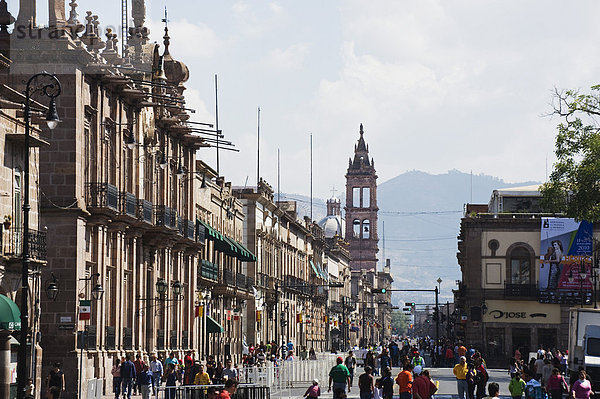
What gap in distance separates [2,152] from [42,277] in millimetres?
9716

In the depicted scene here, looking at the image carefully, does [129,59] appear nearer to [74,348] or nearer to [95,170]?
[95,170]

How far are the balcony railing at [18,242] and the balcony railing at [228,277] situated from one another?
128 ft

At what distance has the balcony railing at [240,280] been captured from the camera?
82.3m

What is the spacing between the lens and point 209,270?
7225 centimetres

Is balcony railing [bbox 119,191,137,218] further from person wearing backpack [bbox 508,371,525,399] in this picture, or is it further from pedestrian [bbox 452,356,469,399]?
person wearing backpack [bbox 508,371,525,399]

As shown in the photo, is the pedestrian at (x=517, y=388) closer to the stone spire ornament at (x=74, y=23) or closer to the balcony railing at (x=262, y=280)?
the stone spire ornament at (x=74, y=23)

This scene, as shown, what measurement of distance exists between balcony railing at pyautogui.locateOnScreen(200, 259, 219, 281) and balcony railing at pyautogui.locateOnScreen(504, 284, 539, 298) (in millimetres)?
26844

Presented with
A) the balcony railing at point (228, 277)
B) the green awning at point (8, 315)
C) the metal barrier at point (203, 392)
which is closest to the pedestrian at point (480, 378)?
the metal barrier at point (203, 392)

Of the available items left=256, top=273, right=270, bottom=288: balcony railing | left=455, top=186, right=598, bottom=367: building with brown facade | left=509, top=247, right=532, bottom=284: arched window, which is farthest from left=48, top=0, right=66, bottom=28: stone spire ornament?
left=509, top=247, right=532, bottom=284: arched window

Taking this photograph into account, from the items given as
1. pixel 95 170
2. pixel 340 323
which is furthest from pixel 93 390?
pixel 340 323

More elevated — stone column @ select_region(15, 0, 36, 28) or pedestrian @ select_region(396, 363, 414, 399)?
stone column @ select_region(15, 0, 36, 28)

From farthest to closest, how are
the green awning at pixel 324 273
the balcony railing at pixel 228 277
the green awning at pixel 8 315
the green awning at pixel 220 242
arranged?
1. the green awning at pixel 324 273
2. the balcony railing at pixel 228 277
3. the green awning at pixel 220 242
4. the green awning at pixel 8 315

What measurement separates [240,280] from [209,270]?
11641 millimetres

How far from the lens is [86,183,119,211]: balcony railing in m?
46.3
